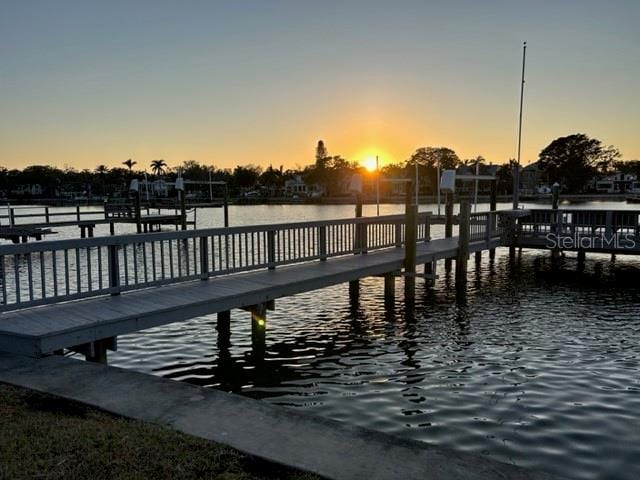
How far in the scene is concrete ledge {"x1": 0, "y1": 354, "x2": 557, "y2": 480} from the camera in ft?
11.9

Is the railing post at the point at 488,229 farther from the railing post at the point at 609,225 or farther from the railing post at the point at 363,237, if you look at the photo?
the railing post at the point at 363,237

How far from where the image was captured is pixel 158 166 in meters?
155

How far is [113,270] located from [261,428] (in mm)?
5712

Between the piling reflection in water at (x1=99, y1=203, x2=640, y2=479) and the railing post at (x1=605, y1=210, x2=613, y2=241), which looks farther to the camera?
the railing post at (x1=605, y1=210, x2=613, y2=241)

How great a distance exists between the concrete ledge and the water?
2.41m

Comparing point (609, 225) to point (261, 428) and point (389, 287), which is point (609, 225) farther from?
point (261, 428)

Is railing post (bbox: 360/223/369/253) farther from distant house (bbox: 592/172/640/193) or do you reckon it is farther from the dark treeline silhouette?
distant house (bbox: 592/172/640/193)

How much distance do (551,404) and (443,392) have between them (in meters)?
1.58

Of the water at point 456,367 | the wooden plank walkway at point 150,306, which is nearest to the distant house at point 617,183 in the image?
the water at point 456,367

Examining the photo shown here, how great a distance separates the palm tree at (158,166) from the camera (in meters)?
154

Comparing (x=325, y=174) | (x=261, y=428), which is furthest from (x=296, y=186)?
(x=261, y=428)

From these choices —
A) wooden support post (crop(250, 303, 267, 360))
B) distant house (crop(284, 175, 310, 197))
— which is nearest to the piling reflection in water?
wooden support post (crop(250, 303, 267, 360))

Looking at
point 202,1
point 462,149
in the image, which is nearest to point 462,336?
point 202,1

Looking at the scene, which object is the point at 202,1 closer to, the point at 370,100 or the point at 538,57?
the point at 370,100
